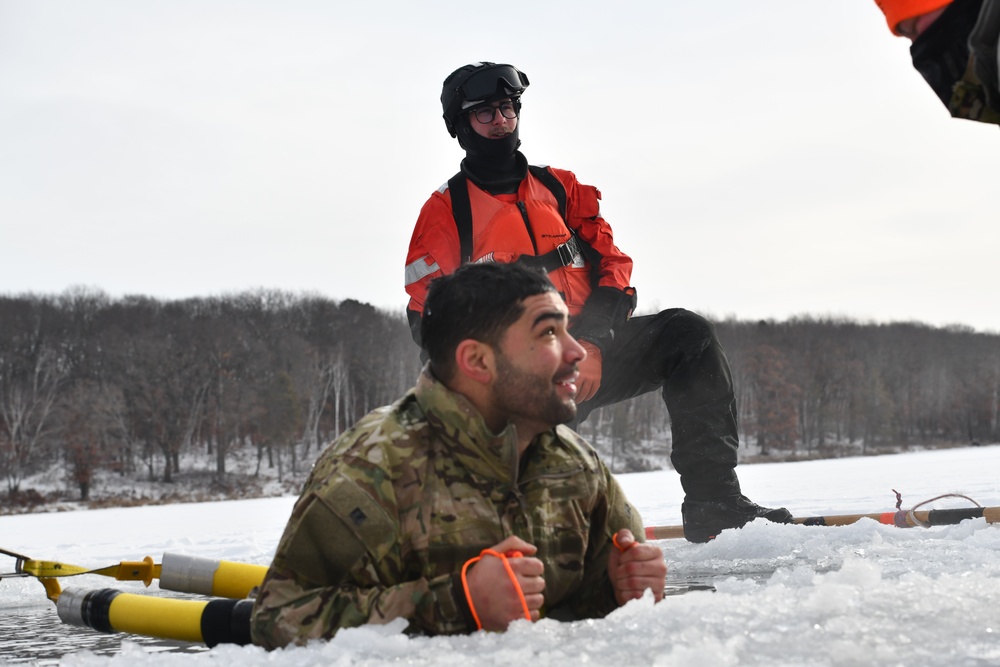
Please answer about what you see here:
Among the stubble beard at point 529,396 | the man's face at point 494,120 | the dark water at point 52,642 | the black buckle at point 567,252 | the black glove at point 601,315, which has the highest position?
the man's face at point 494,120

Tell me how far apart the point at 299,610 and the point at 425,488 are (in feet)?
1.25

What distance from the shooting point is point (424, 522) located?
218cm

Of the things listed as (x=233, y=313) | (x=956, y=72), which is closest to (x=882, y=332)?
(x=233, y=313)

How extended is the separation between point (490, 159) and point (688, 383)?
1.53 metres

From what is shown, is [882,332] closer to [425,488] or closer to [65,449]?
[65,449]

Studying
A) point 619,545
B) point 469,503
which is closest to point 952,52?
point 619,545

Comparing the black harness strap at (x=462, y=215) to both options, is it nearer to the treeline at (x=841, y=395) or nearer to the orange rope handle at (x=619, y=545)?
the orange rope handle at (x=619, y=545)

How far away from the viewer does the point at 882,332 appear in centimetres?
7644

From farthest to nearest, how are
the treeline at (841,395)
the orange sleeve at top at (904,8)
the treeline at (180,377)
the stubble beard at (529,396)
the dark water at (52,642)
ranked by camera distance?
1. the treeline at (841,395)
2. the treeline at (180,377)
3. the dark water at (52,642)
4. the orange sleeve at top at (904,8)
5. the stubble beard at (529,396)

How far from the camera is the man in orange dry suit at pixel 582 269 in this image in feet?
15.7

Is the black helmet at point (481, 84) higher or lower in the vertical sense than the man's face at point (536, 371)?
higher

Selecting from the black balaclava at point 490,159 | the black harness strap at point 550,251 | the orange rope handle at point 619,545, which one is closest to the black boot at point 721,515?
the black harness strap at point 550,251

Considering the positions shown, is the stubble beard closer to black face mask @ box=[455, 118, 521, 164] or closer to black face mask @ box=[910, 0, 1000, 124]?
black face mask @ box=[910, 0, 1000, 124]

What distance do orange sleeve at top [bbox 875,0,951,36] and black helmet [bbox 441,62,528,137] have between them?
8.18 ft
